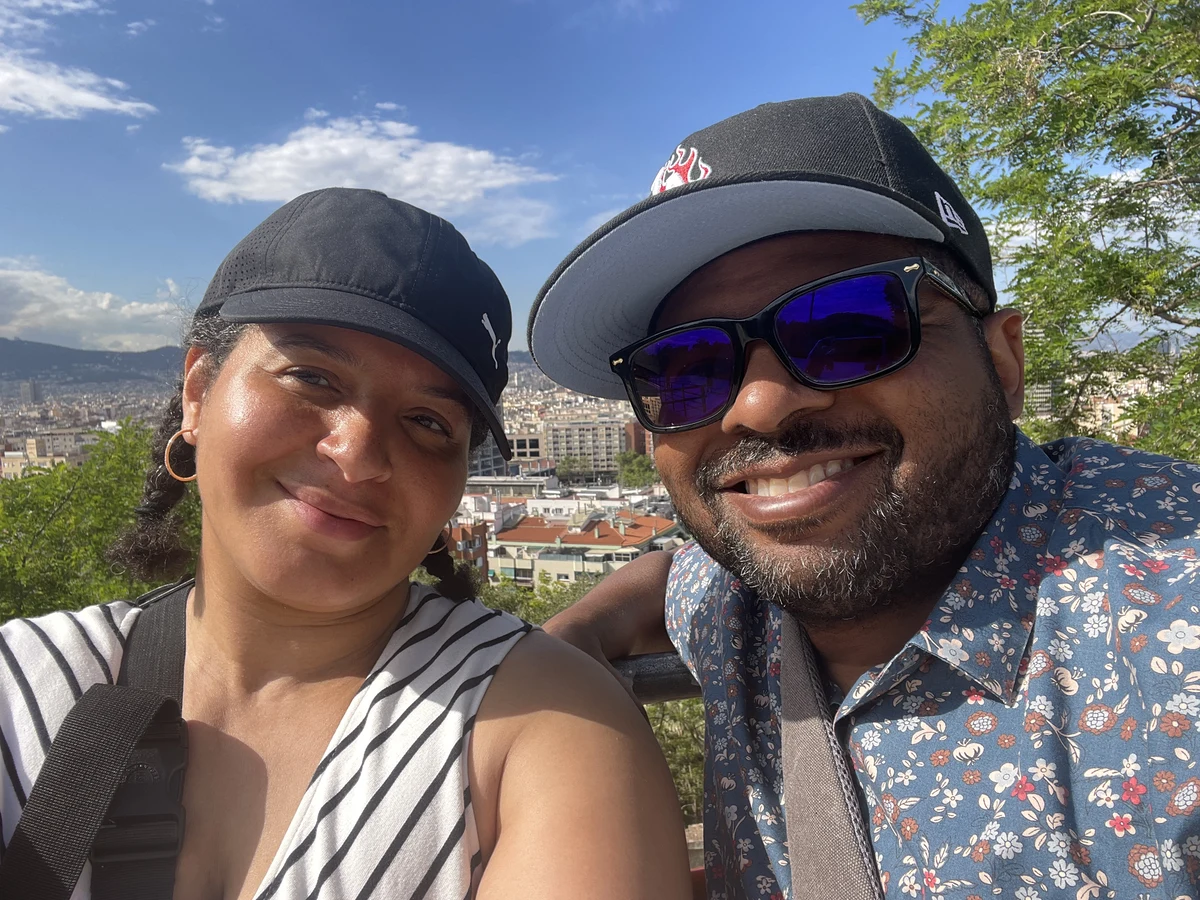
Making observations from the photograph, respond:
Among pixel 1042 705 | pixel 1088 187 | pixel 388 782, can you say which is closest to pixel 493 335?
pixel 388 782

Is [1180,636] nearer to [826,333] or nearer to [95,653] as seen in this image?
[826,333]

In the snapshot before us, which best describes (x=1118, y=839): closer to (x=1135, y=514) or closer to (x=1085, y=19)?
(x=1135, y=514)

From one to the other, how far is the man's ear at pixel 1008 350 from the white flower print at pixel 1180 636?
59cm

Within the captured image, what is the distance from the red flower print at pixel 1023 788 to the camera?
44.8 inches

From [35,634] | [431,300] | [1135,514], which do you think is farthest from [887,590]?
[35,634]

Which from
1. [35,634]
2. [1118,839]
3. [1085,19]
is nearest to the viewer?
[1118,839]

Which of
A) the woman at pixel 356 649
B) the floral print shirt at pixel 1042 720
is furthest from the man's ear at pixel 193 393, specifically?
the floral print shirt at pixel 1042 720

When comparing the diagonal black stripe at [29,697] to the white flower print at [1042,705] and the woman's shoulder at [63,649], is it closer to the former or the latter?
the woman's shoulder at [63,649]

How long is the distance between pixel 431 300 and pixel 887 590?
1095mm

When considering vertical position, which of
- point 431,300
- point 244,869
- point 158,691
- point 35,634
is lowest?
point 244,869

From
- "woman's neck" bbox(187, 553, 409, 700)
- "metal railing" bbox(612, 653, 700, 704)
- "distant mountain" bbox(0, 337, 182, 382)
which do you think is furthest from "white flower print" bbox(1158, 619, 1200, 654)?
"distant mountain" bbox(0, 337, 182, 382)

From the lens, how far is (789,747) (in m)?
1.46

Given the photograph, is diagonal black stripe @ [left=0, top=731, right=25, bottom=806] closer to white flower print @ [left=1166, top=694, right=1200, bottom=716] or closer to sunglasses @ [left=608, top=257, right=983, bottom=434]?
sunglasses @ [left=608, top=257, right=983, bottom=434]

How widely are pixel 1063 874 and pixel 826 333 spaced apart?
97 centimetres
